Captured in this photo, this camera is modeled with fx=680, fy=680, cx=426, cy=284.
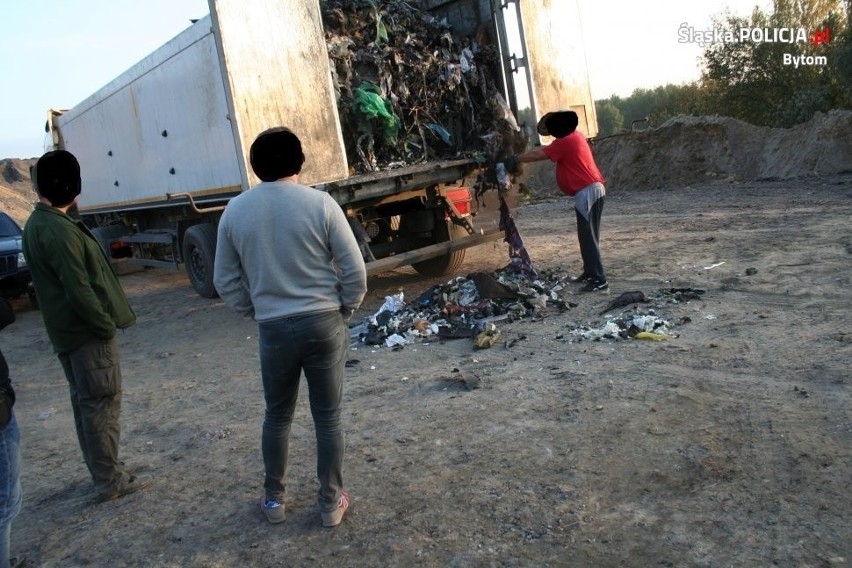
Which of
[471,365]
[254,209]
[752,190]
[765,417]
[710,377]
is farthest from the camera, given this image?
[752,190]

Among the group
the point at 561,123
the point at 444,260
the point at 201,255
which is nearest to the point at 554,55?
the point at 561,123

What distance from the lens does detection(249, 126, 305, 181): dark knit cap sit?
9.45 ft

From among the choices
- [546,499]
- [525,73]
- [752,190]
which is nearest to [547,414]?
[546,499]

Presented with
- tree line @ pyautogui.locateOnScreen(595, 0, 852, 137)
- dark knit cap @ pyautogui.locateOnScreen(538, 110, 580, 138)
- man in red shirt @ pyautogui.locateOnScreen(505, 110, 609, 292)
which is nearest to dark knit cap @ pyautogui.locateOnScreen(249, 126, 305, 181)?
man in red shirt @ pyautogui.locateOnScreen(505, 110, 609, 292)

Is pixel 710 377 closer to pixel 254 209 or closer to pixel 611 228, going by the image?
pixel 254 209

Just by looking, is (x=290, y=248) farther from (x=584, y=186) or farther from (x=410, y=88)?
(x=410, y=88)

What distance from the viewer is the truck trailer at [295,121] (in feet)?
21.2

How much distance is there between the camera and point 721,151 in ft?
58.7

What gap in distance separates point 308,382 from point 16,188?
45397 mm

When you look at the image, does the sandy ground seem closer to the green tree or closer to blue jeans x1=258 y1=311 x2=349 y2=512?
blue jeans x1=258 y1=311 x2=349 y2=512

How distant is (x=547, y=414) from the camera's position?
4051 millimetres

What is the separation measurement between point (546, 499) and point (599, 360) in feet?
6.55

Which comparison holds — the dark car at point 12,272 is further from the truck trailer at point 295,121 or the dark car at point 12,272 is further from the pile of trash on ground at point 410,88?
the pile of trash on ground at point 410,88

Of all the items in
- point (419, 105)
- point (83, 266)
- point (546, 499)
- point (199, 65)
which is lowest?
point (546, 499)
